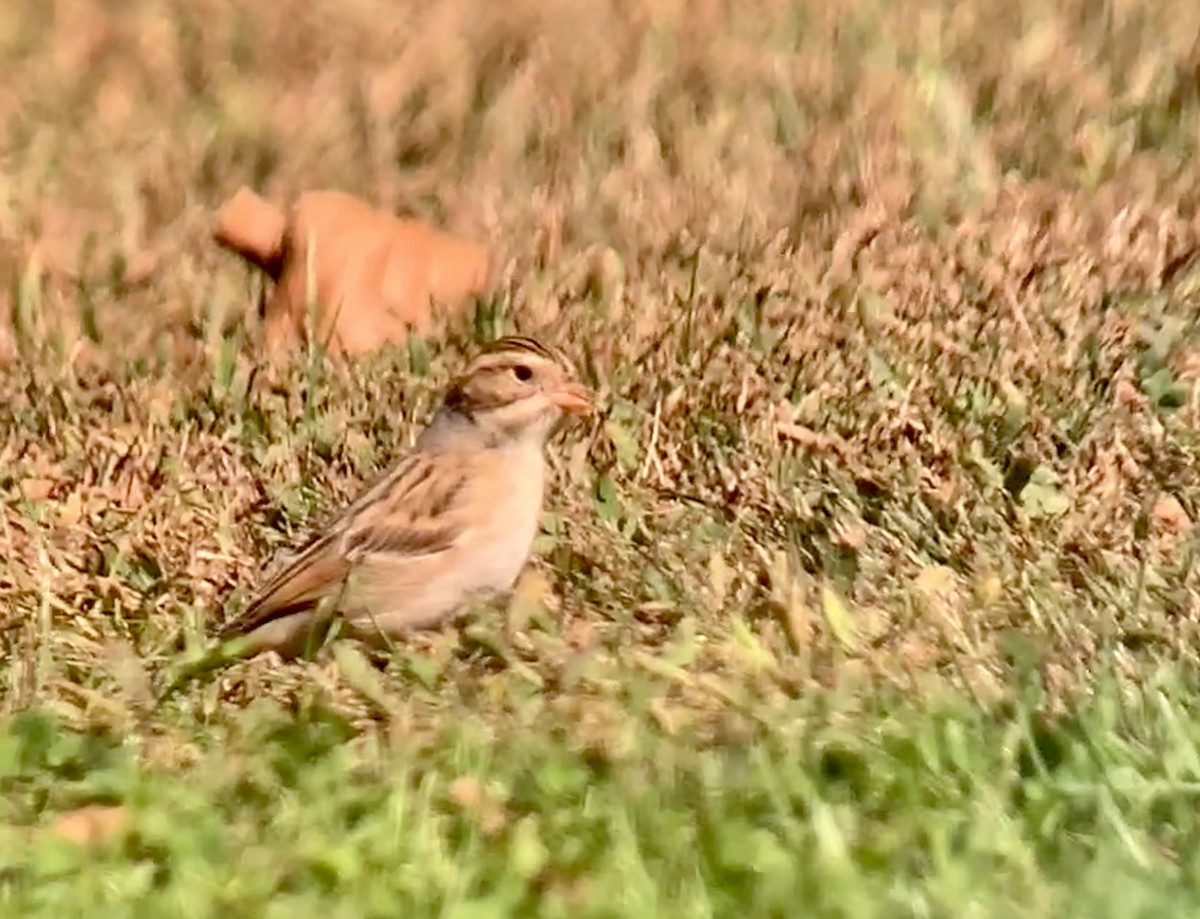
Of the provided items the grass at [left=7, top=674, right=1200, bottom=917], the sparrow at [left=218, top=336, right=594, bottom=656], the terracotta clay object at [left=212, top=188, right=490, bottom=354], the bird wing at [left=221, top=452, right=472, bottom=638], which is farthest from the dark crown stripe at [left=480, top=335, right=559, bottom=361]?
the grass at [left=7, top=674, right=1200, bottom=917]

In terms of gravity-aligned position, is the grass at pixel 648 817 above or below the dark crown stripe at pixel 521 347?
below

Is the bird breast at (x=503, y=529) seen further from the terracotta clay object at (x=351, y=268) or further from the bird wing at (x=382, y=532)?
the terracotta clay object at (x=351, y=268)

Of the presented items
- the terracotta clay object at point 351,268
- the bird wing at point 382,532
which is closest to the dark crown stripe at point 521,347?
the bird wing at point 382,532

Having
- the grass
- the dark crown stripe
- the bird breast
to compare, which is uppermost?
the dark crown stripe

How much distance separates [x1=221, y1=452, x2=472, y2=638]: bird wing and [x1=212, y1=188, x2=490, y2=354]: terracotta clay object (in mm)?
908

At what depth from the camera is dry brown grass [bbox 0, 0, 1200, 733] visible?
5.95m

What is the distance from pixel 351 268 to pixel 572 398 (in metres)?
1.30

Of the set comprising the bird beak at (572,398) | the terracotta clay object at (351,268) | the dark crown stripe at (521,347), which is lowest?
the bird beak at (572,398)

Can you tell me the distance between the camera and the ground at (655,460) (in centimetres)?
488

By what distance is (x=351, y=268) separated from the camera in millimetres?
7551

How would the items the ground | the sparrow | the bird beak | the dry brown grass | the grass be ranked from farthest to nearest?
the bird beak, the sparrow, the dry brown grass, the ground, the grass

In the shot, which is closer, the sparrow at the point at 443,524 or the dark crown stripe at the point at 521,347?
the sparrow at the point at 443,524

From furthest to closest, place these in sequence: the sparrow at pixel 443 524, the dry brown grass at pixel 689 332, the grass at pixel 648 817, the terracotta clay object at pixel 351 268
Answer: the terracotta clay object at pixel 351 268
the sparrow at pixel 443 524
the dry brown grass at pixel 689 332
the grass at pixel 648 817

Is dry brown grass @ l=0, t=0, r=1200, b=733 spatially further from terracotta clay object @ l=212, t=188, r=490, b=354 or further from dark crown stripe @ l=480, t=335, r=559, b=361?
dark crown stripe @ l=480, t=335, r=559, b=361
